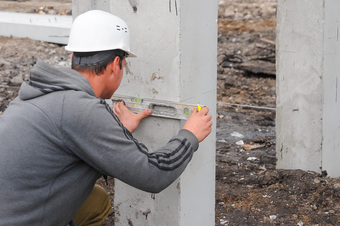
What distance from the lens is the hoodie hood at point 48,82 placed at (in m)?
2.64

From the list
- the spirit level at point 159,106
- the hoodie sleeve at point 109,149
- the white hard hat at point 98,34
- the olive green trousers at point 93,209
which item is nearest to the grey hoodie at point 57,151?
the hoodie sleeve at point 109,149

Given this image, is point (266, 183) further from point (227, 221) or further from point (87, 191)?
point (87, 191)

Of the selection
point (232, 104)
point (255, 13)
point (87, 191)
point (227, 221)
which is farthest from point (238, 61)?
point (87, 191)

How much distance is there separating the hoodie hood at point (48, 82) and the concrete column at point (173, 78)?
66 centimetres

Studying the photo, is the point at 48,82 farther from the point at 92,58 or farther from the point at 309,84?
the point at 309,84

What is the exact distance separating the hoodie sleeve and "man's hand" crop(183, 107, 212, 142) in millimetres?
239

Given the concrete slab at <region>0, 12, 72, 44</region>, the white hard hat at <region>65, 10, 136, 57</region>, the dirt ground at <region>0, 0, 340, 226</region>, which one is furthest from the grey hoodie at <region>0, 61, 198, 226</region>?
the concrete slab at <region>0, 12, 72, 44</region>

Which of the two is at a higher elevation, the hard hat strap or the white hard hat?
the white hard hat

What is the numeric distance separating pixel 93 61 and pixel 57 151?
50cm

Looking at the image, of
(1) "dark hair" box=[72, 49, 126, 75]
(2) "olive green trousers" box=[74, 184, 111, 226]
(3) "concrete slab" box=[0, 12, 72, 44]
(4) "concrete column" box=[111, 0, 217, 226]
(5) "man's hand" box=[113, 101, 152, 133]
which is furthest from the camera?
(3) "concrete slab" box=[0, 12, 72, 44]

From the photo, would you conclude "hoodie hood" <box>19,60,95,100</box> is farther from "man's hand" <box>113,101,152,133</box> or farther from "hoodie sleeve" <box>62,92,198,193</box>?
"man's hand" <box>113,101,152,133</box>

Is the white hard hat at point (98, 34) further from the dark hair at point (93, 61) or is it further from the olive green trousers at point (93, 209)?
the olive green trousers at point (93, 209)

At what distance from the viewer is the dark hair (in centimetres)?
279

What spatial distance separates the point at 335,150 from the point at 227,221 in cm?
145
